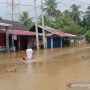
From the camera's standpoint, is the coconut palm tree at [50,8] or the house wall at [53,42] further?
the coconut palm tree at [50,8]

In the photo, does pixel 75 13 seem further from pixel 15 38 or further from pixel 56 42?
pixel 15 38

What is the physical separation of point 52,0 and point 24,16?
8170mm

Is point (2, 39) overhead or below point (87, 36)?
overhead

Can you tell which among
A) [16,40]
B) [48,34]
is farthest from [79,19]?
[16,40]

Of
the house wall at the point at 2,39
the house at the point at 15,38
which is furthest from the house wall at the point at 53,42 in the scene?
the house wall at the point at 2,39

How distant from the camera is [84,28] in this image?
93812 millimetres

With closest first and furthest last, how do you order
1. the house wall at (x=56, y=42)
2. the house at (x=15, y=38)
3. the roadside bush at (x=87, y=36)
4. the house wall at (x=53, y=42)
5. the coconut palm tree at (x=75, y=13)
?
the house at (x=15, y=38), the house wall at (x=53, y=42), the house wall at (x=56, y=42), the roadside bush at (x=87, y=36), the coconut palm tree at (x=75, y=13)

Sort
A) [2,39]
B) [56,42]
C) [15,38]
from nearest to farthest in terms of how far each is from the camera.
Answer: [2,39] < [15,38] < [56,42]

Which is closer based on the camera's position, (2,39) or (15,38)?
(2,39)

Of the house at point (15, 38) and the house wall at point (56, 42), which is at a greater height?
the house at point (15, 38)

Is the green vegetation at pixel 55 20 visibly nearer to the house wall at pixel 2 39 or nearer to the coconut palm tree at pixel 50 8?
the coconut palm tree at pixel 50 8

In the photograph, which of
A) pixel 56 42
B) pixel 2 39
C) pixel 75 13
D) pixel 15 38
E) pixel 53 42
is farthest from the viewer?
pixel 75 13

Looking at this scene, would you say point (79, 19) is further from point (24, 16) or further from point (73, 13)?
point (24, 16)

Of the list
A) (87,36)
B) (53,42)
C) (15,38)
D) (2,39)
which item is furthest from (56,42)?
(87,36)
